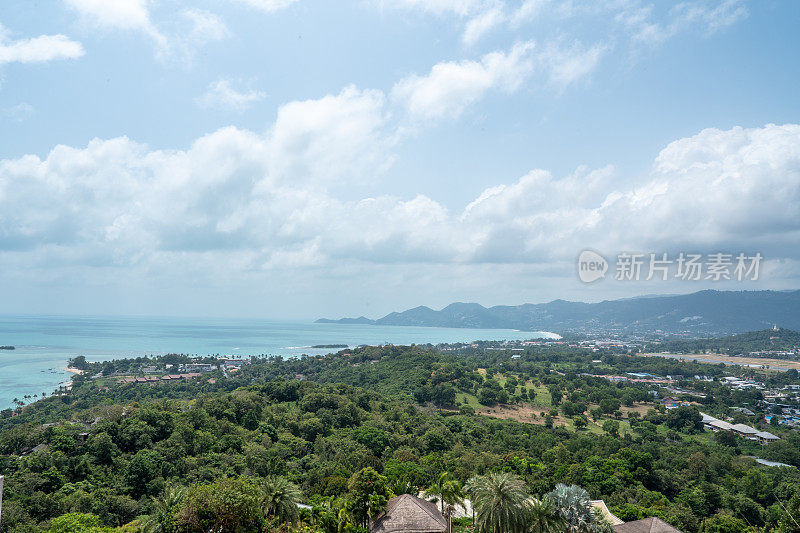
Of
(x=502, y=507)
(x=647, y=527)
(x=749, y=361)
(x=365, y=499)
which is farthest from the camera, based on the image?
(x=749, y=361)

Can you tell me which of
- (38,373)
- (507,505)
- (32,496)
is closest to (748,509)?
(507,505)

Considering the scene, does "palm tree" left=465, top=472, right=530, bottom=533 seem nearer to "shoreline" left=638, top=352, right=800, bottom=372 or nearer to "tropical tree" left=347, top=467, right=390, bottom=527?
"tropical tree" left=347, top=467, right=390, bottom=527

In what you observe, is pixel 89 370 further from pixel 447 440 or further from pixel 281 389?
pixel 447 440

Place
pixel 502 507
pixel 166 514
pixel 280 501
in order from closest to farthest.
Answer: pixel 502 507 → pixel 166 514 → pixel 280 501

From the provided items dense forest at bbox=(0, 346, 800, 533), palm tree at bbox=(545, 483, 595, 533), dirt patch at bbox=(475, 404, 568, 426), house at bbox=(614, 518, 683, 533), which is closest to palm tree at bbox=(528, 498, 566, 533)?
dense forest at bbox=(0, 346, 800, 533)

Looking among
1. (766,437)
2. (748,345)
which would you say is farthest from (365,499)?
(748,345)

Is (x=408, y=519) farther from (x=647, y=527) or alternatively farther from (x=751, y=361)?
(x=751, y=361)
